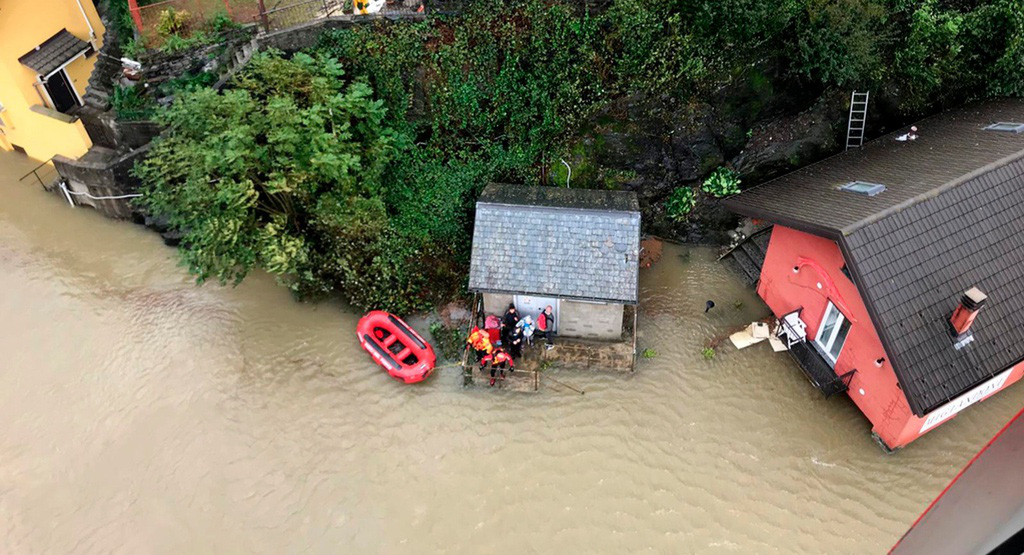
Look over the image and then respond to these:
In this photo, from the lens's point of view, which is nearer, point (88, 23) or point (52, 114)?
point (52, 114)

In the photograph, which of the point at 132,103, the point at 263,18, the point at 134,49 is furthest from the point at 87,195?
the point at 263,18

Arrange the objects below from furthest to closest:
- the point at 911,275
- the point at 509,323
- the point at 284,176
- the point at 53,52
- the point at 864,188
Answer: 1. the point at 53,52
2. the point at 284,176
3. the point at 509,323
4. the point at 864,188
5. the point at 911,275

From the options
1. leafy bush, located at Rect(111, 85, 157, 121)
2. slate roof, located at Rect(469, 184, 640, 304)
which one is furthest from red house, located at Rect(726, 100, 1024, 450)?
leafy bush, located at Rect(111, 85, 157, 121)

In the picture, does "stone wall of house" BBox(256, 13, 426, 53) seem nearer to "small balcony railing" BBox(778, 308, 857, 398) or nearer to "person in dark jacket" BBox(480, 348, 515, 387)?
"person in dark jacket" BBox(480, 348, 515, 387)

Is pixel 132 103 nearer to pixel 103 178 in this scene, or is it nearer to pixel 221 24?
pixel 103 178

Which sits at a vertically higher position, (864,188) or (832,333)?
(864,188)

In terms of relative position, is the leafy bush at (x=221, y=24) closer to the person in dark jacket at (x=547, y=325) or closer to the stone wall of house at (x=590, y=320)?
the person in dark jacket at (x=547, y=325)

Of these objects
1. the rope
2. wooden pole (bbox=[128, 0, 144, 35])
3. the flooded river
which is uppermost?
wooden pole (bbox=[128, 0, 144, 35])

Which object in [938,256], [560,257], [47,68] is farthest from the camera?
[47,68]
